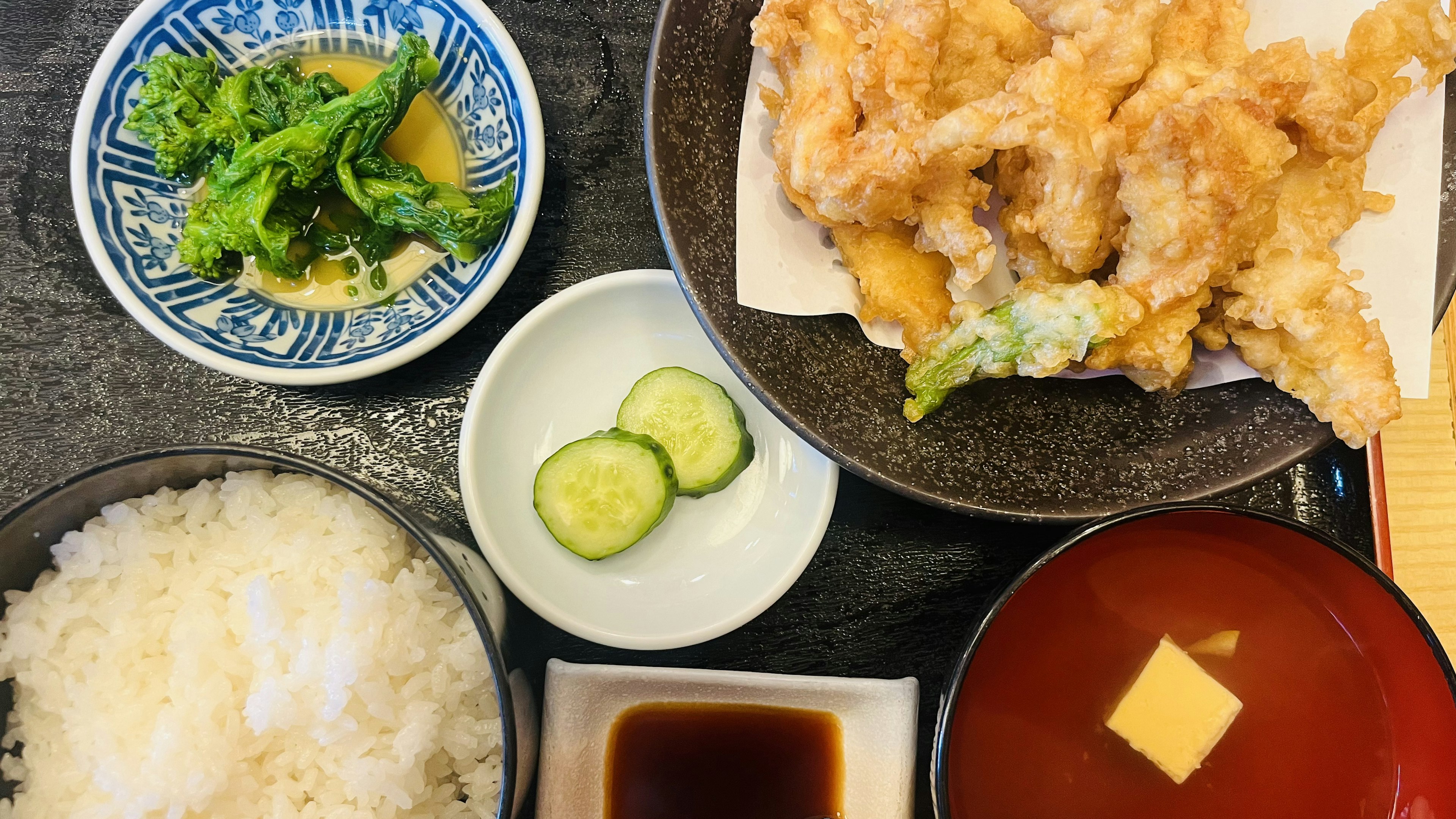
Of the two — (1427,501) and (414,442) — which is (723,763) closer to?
(414,442)

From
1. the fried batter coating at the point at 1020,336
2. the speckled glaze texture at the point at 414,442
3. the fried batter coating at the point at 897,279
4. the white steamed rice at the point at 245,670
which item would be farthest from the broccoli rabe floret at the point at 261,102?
the fried batter coating at the point at 1020,336

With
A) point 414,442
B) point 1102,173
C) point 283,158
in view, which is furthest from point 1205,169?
point 283,158

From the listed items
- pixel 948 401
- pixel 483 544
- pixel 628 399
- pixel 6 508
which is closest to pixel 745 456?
pixel 628 399

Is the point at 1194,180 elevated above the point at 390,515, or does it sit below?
above

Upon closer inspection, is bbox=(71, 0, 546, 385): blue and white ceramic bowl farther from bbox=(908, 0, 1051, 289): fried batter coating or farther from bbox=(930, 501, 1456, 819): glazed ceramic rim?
bbox=(930, 501, 1456, 819): glazed ceramic rim

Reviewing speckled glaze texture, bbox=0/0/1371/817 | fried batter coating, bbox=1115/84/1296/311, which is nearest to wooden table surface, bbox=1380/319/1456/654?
speckled glaze texture, bbox=0/0/1371/817

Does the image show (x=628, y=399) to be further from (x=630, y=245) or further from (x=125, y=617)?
(x=125, y=617)

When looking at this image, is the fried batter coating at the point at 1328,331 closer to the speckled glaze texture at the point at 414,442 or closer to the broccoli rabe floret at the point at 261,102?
the speckled glaze texture at the point at 414,442
